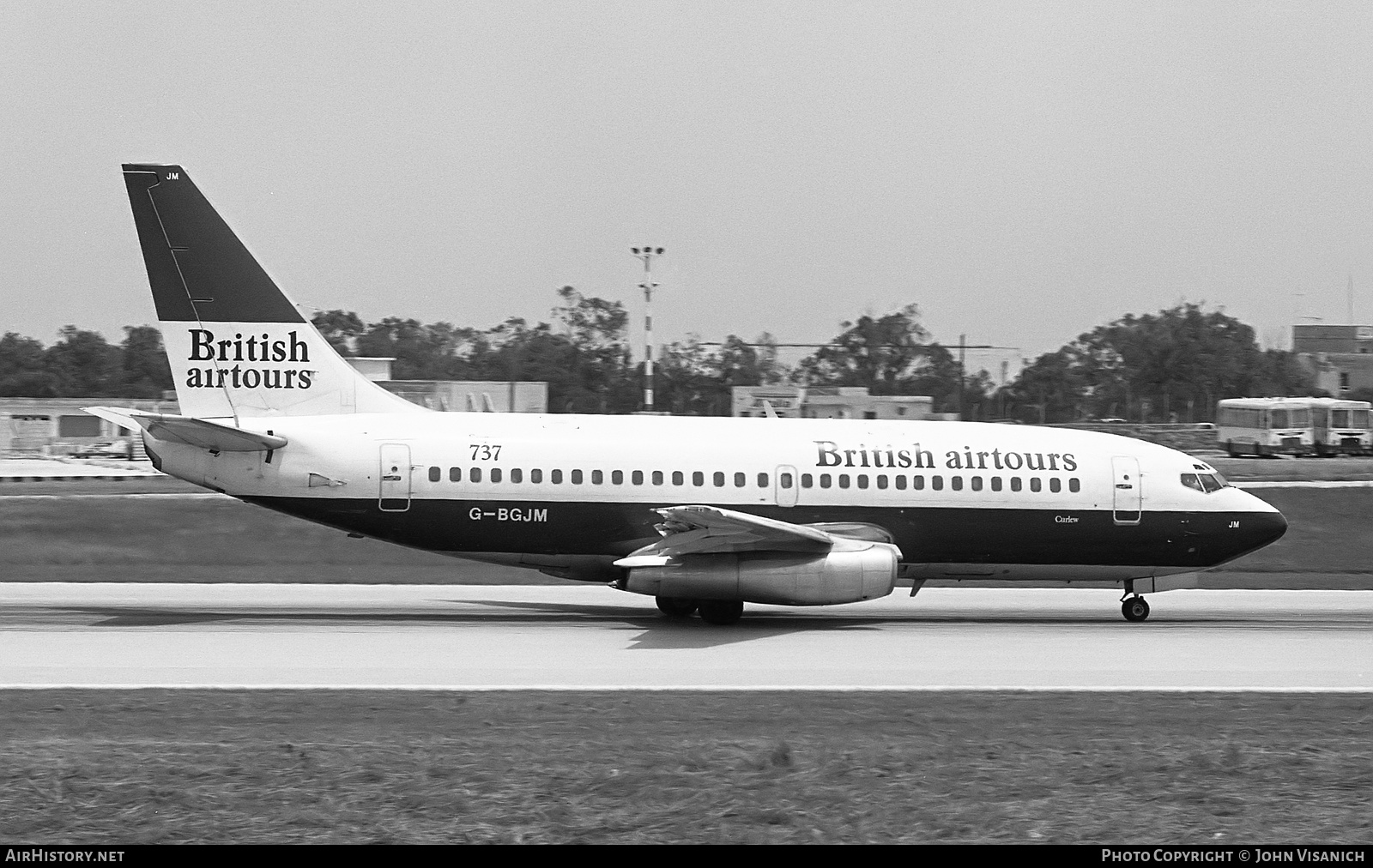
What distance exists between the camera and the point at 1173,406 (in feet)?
294

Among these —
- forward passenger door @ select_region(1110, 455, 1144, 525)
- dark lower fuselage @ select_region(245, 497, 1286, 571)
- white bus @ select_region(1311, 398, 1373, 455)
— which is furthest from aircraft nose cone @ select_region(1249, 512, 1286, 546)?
white bus @ select_region(1311, 398, 1373, 455)

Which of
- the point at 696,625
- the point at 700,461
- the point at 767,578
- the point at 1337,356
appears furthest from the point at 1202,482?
the point at 1337,356

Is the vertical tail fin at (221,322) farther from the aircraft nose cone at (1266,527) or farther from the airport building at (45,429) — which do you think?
the airport building at (45,429)

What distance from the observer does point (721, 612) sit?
20.8m

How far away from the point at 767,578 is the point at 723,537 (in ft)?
2.83

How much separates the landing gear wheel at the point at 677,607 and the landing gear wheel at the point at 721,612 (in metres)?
0.64

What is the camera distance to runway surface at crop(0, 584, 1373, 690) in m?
16.0

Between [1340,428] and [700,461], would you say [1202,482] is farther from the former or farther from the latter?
[1340,428]

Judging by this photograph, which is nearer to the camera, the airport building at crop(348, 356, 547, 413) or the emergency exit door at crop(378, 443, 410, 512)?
the emergency exit door at crop(378, 443, 410, 512)

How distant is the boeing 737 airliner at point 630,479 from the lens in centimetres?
2028

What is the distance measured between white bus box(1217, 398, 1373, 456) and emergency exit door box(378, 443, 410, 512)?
54.2m

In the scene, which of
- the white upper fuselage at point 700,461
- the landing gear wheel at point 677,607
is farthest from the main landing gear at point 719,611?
the white upper fuselage at point 700,461

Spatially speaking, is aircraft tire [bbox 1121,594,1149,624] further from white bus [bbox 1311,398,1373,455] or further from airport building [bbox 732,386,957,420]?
white bus [bbox 1311,398,1373,455]

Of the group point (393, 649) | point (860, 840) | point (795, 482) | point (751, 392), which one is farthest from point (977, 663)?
point (751, 392)
